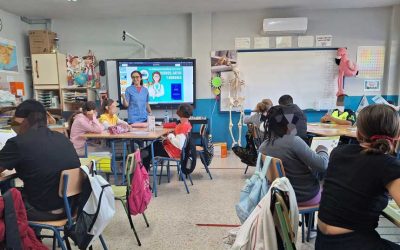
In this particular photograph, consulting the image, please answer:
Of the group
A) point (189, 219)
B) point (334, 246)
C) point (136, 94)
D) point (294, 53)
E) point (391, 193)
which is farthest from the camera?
point (294, 53)

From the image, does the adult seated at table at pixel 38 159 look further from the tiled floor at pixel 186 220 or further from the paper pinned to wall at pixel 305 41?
the paper pinned to wall at pixel 305 41

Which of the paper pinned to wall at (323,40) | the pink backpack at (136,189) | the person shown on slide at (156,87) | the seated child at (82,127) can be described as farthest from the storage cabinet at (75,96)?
the paper pinned to wall at (323,40)

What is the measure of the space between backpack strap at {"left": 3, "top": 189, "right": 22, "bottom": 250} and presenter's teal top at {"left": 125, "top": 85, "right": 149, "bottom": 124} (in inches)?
149

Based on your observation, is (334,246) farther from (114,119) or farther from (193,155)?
(114,119)

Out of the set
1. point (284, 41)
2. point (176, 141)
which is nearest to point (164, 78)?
point (284, 41)

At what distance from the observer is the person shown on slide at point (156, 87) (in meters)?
5.86

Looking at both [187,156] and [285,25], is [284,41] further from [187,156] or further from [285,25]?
[187,156]

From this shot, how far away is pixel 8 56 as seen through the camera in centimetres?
545

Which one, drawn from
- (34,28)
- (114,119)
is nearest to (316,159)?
(114,119)

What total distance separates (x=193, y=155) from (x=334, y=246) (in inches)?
94.7

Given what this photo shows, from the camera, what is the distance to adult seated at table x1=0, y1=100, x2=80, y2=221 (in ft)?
5.57

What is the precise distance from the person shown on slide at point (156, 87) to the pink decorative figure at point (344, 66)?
362 cm

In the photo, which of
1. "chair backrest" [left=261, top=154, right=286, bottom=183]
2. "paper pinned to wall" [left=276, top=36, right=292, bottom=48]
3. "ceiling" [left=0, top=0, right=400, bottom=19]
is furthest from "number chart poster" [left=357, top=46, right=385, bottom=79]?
"chair backrest" [left=261, top=154, right=286, bottom=183]

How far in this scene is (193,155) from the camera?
11.6 feet
